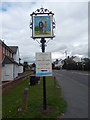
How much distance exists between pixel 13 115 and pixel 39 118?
1049 mm

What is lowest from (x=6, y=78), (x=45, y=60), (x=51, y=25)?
(x=6, y=78)

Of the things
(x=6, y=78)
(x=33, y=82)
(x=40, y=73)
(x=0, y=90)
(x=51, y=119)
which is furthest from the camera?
(x=6, y=78)

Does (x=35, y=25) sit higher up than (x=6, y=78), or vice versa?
(x=35, y=25)

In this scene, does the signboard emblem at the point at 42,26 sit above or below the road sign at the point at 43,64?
above

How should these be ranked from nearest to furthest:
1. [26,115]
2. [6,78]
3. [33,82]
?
[26,115] < [33,82] < [6,78]

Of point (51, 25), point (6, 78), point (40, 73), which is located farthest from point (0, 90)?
point (6, 78)

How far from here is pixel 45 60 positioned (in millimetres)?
7855

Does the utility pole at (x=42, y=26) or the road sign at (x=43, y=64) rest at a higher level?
the utility pole at (x=42, y=26)

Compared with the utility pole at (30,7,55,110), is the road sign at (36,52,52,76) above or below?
below

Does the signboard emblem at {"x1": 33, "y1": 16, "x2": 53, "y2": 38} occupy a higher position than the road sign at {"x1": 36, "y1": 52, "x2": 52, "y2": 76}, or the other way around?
the signboard emblem at {"x1": 33, "y1": 16, "x2": 53, "y2": 38}

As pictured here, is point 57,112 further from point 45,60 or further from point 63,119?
point 45,60

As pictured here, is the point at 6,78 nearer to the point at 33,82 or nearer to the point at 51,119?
the point at 33,82

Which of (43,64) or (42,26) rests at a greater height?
(42,26)

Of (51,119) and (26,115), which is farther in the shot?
(26,115)
